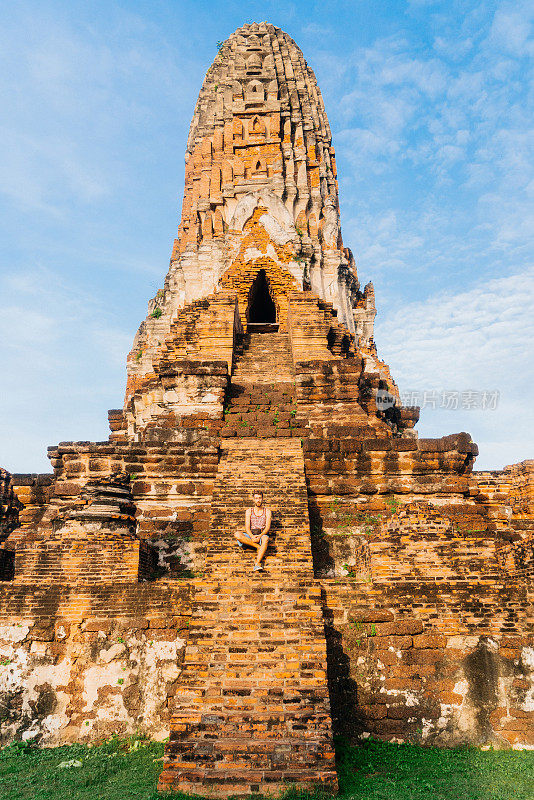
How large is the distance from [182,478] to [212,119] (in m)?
21.7

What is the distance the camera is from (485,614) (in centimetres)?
658

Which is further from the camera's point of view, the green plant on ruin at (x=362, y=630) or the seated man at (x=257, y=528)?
the seated man at (x=257, y=528)

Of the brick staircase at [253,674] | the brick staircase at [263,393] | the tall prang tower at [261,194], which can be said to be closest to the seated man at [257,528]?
the brick staircase at [253,674]

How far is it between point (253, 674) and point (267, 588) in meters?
0.98

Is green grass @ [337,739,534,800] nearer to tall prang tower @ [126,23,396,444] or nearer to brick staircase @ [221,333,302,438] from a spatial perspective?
brick staircase @ [221,333,302,438]

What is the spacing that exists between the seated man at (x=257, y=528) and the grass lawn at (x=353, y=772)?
6.91ft

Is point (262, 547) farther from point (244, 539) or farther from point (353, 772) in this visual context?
point (353, 772)

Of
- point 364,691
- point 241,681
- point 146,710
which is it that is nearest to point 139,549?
point 146,710

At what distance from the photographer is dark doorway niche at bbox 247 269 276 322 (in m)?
17.9

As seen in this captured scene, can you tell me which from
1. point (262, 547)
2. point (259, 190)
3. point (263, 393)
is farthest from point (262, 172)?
point (262, 547)

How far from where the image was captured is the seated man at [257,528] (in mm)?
6688

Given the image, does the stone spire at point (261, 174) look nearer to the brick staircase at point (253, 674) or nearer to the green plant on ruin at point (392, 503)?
the green plant on ruin at point (392, 503)

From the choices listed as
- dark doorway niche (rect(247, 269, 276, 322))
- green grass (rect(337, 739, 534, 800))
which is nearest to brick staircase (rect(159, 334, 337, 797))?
green grass (rect(337, 739, 534, 800))

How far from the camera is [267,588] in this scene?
20.6ft
